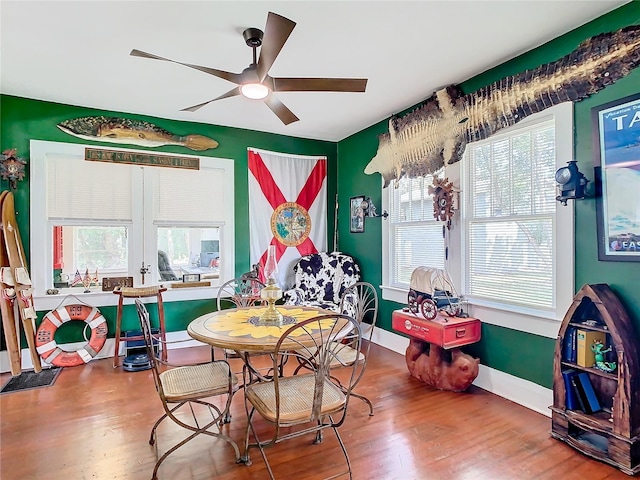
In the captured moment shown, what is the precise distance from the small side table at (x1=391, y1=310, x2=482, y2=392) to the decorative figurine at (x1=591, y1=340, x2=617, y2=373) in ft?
2.95

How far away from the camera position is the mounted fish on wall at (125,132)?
3.88 meters

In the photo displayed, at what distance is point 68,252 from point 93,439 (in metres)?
2.33

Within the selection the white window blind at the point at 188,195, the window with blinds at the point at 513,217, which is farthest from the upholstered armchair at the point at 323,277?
the window with blinds at the point at 513,217

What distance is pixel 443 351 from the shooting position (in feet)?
10.3

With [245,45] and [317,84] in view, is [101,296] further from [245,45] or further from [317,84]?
[317,84]

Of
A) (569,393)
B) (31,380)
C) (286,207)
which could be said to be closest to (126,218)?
(31,380)

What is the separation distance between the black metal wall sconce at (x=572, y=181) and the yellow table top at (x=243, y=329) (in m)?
1.80

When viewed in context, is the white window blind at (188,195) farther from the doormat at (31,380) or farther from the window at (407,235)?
the window at (407,235)

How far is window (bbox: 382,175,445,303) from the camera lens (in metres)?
3.75

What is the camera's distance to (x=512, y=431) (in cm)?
241

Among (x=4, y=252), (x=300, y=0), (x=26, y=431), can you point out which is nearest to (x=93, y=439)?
(x=26, y=431)

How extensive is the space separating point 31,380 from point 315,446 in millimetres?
2794

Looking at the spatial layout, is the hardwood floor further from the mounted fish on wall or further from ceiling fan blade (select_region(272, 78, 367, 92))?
the mounted fish on wall

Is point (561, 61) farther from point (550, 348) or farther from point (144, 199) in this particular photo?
point (144, 199)
